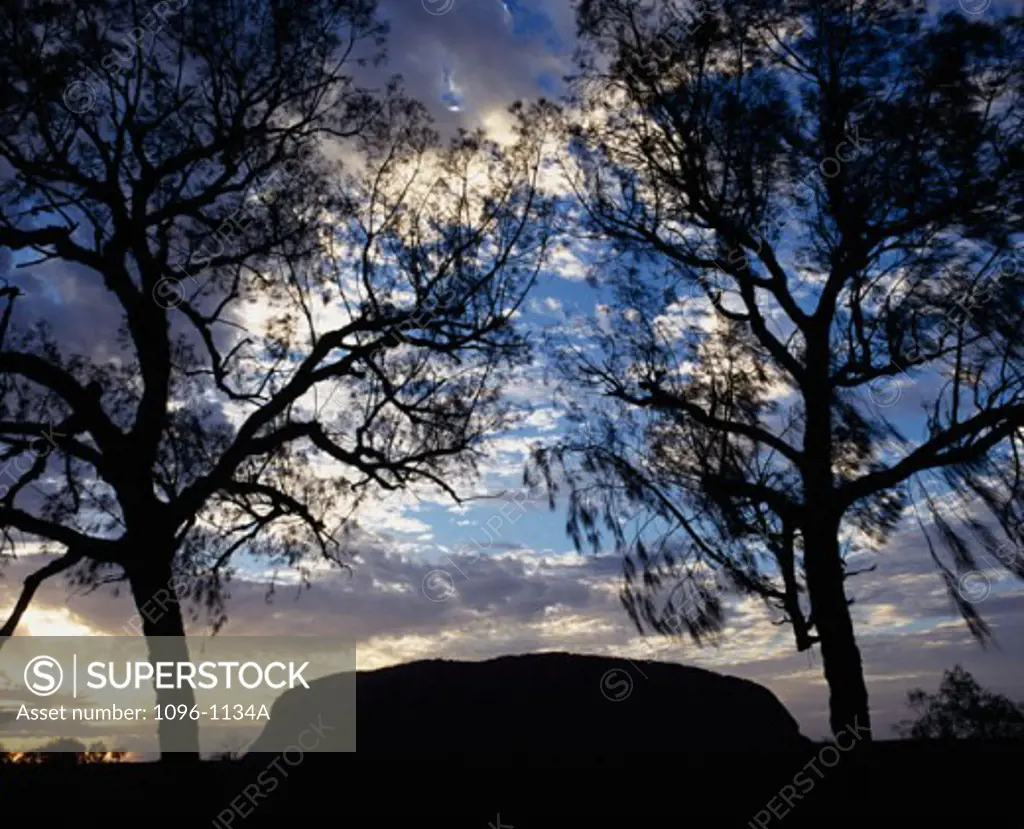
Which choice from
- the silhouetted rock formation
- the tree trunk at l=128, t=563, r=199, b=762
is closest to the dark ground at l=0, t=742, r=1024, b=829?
the silhouetted rock formation

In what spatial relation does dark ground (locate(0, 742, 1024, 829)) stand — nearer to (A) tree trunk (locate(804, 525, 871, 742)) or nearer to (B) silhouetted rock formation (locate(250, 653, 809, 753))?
(B) silhouetted rock formation (locate(250, 653, 809, 753))

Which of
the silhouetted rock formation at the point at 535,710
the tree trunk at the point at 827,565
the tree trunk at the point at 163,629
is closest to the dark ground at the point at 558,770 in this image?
the silhouetted rock formation at the point at 535,710

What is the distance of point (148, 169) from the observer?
14094 millimetres

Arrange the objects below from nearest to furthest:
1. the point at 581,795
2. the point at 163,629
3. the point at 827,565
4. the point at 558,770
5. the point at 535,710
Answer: the point at 581,795, the point at 558,770, the point at 535,710, the point at 163,629, the point at 827,565

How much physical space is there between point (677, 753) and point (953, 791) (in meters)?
2.48

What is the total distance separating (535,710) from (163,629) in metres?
5.43

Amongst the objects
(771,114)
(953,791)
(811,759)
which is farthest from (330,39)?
(953,791)

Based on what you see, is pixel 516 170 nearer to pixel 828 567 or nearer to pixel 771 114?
pixel 771 114

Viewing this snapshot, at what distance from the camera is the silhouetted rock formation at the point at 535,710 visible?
364 inches

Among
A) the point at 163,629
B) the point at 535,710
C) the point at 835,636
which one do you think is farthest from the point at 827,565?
the point at 163,629

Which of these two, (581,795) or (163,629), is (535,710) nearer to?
(581,795)

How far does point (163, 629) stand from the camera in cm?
1231

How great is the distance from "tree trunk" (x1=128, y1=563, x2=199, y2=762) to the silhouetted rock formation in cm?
237

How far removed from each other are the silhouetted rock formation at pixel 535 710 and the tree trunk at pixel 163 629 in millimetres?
2366
